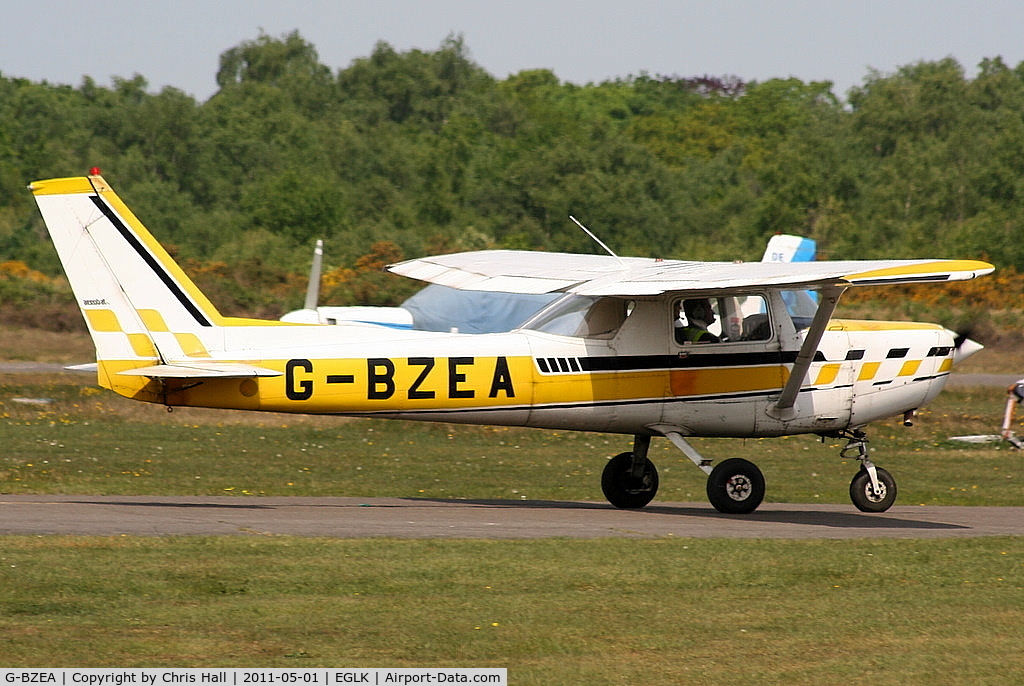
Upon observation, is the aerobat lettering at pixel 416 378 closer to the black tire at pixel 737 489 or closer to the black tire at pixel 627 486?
the black tire at pixel 627 486

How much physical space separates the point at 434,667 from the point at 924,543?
6177 millimetres

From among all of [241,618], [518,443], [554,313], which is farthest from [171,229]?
[241,618]

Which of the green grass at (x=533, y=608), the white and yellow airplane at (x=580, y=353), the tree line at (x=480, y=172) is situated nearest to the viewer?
the green grass at (x=533, y=608)

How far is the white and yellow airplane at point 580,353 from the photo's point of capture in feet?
40.7

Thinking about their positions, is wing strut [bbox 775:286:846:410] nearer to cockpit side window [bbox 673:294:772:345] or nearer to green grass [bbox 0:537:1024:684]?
cockpit side window [bbox 673:294:772:345]

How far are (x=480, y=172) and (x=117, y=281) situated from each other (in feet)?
196

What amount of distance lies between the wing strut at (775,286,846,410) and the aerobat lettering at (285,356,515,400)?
282 cm

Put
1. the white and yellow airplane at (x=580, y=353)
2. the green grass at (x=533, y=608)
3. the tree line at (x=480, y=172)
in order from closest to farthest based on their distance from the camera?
1. the green grass at (x=533, y=608)
2. the white and yellow airplane at (x=580, y=353)
3. the tree line at (x=480, y=172)

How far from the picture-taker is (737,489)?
549 inches

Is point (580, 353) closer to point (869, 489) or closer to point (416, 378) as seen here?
point (416, 378)

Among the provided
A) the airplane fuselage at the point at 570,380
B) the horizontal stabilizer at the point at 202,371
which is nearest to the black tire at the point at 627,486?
the airplane fuselage at the point at 570,380

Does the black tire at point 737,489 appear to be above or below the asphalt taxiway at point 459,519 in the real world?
above

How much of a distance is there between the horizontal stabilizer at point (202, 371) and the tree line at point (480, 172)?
30.1 metres
